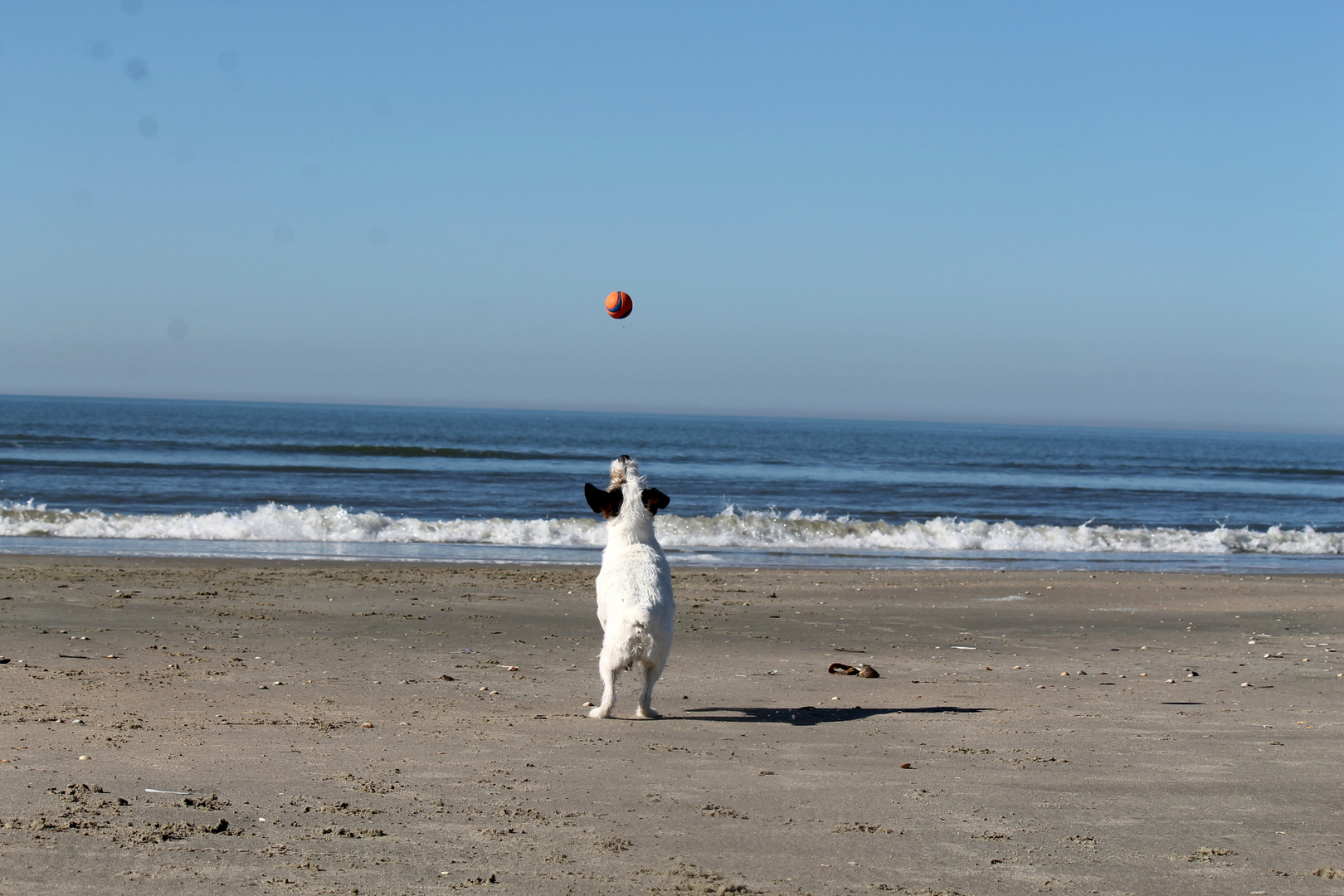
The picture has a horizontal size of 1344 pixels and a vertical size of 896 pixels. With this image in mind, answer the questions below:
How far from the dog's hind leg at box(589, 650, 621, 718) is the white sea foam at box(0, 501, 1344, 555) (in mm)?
13115

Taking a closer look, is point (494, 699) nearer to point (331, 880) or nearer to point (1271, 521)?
point (331, 880)

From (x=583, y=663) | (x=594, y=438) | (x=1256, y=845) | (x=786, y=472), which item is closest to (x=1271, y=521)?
(x=786, y=472)

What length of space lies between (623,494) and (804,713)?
1939 millimetres

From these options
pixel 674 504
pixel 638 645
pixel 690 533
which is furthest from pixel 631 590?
pixel 674 504

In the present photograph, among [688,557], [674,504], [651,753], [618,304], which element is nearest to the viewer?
[651,753]

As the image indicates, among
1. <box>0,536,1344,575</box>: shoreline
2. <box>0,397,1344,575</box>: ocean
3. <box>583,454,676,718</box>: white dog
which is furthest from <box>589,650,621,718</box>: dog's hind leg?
<box>0,397,1344,575</box>: ocean

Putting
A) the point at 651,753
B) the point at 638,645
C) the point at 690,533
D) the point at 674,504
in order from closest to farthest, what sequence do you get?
the point at 651,753, the point at 638,645, the point at 690,533, the point at 674,504

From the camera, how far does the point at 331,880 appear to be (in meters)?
4.09

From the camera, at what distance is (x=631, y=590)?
719cm

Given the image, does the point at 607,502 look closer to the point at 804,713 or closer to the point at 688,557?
the point at 804,713

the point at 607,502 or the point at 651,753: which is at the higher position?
the point at 607,502

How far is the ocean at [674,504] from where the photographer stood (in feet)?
64.5

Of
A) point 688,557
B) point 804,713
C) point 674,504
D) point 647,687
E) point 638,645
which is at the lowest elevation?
point 688,557

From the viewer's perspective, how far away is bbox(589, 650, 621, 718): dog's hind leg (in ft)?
23.3
